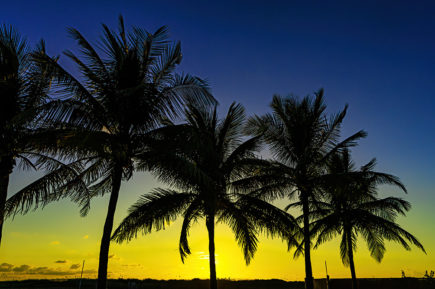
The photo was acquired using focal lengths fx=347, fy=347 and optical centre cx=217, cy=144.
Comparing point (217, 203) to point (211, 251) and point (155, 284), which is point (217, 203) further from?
point (155, 284)

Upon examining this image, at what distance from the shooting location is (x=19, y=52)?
10789 mm

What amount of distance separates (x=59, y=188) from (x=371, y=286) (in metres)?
20.2

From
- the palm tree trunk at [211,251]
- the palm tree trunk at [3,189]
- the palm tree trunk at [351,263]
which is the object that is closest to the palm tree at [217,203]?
the palm tree trunk at [211,251]

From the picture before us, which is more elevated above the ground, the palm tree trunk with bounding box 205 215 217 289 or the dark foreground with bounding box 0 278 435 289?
the palm tree trunk with bounding box 205 215 217 289

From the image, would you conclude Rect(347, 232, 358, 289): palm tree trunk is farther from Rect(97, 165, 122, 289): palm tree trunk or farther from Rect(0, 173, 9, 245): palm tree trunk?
Rect(0, 173, 9, 245): palm tree trunk

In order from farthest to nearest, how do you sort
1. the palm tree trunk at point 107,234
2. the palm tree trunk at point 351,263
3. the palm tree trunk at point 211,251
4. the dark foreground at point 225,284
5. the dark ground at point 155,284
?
1. the dark ground at point 155,284
2. the dark foreground at point 225,284
3. the palm tree trunk at point 351,263
4. the palm tree trunk at point 211,251
5. the palm tree trunk at point 107,234

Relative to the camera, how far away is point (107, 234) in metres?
9.27

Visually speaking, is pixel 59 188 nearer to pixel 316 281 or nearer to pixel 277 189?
pixel 277 189

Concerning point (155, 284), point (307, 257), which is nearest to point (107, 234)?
point (307, 257)

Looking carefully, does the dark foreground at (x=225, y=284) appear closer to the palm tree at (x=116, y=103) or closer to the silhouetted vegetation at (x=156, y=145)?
the silhouetted vegetation at (x=156, y=145)

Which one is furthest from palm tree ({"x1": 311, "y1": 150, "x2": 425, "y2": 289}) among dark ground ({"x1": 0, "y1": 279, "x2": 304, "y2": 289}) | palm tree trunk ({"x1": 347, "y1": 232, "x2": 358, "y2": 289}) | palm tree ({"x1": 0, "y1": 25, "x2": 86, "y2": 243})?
palm tree ({"x1": 0, "y1": 25, "x2": 86, "y2": 243})

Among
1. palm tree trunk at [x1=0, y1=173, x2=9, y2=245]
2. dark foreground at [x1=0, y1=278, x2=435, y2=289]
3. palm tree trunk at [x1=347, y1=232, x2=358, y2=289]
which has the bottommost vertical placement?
dark foreground at [x1=0, y1=278, x2=435, y2=289]

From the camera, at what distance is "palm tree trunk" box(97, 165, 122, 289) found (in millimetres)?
8734

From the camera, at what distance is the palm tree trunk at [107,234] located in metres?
8.73
